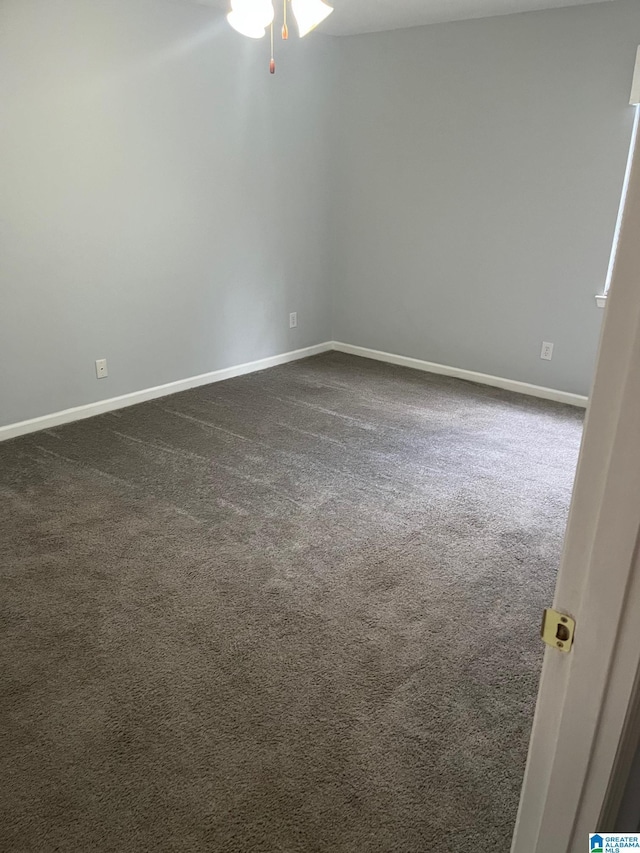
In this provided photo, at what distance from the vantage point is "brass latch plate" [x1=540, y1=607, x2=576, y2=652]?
0.75 m

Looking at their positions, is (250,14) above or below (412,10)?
below

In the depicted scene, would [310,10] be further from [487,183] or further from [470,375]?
[470,375]

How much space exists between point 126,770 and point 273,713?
1.34 feet

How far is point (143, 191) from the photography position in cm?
391

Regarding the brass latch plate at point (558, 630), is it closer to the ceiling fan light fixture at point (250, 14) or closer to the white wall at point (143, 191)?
the ceiling fan light fixture at point (250, 14)

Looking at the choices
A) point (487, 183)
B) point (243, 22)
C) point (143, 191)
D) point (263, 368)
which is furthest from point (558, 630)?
point (263, 368)

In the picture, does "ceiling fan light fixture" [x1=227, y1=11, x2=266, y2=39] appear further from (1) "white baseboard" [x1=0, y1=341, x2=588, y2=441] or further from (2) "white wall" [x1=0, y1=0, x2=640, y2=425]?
(1) "white baseboard" [x1=0, y1=341, x2=588, y2=441]

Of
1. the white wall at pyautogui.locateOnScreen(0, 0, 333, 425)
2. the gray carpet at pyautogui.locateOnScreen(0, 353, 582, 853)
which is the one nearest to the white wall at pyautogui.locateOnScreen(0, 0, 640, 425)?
the white wall at pyautogui.locateOnScreen(0, 0, 333, 425)

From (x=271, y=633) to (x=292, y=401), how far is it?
7.59 feet

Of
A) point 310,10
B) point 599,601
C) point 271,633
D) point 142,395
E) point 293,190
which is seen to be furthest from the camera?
point 293,190

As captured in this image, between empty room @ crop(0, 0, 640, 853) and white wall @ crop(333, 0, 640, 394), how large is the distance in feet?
0.06

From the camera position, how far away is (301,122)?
469 centimetres

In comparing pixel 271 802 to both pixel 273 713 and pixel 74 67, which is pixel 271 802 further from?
pixel 74 67

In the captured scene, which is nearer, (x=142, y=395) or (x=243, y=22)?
(x=243, y=22)
